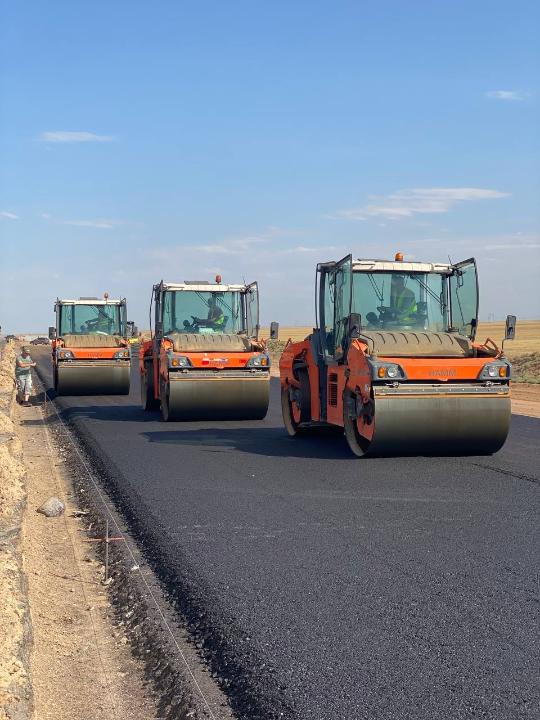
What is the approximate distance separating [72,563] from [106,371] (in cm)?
1604

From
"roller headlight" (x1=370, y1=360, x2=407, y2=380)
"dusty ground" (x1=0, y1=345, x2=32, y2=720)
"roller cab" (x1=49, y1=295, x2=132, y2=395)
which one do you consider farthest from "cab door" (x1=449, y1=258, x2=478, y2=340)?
"roller cab" (x1=49, y1=295, x2=132, y2=395)

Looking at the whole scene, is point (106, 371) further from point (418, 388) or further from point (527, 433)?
point (418, 388)

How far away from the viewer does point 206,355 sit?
609 inches

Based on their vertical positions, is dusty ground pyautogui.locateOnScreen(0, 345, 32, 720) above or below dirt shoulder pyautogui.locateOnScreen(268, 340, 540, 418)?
above

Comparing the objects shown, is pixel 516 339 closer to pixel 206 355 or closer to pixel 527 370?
pixel 527 370

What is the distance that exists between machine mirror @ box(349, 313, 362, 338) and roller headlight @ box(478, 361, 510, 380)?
1.49 metres

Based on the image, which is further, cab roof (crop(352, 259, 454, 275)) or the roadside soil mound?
the roadside soil mound

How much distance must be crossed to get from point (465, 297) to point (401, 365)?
224 cm

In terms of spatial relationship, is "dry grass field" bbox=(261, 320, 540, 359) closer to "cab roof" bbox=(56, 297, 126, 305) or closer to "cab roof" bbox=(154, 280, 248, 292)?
"cab roof" bbox=(56, 297, 126, 305)

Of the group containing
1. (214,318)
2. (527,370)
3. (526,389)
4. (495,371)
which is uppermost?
(214,318)

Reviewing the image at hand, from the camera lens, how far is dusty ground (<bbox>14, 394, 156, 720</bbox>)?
168 inches

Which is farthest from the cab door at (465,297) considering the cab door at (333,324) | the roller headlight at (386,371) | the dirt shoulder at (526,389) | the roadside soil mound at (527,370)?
the roadside soil mound at (527,370)

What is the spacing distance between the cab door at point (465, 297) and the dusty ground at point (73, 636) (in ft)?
18.3

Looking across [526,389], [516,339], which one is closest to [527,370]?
[526,389]
